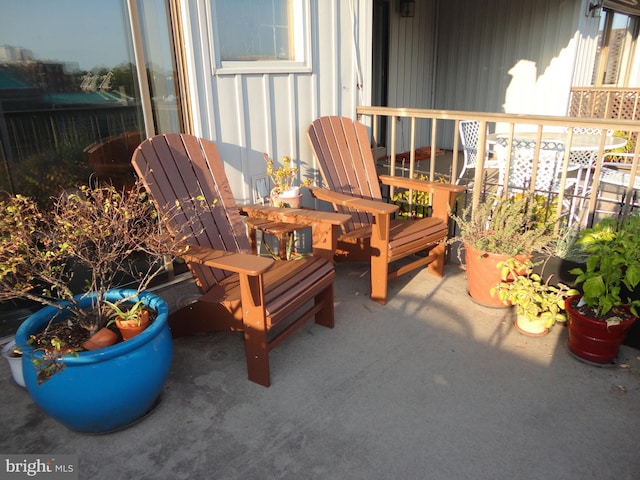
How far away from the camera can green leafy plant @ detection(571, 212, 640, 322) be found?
2219mm

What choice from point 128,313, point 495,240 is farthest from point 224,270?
point 495,240

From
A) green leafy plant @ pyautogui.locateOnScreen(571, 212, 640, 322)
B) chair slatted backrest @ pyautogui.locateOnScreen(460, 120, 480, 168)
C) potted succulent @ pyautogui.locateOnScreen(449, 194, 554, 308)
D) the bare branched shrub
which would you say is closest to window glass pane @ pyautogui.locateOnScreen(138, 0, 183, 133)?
the bare branched shrub

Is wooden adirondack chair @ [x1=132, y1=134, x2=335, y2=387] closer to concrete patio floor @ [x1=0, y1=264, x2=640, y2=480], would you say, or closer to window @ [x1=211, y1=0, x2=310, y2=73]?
concrete patio floor @ [x1=0, y1=264, x2=640, y2=480]

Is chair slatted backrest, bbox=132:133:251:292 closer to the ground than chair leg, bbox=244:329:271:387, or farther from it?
farther from it

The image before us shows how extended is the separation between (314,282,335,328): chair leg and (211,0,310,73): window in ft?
4.80

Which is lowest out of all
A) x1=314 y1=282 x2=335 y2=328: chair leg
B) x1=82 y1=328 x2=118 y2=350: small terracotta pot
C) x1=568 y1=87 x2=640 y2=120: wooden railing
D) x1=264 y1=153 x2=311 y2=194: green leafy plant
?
x1=314 y1=282 x2=335 y2=328: chair leg

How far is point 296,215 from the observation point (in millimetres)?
2600

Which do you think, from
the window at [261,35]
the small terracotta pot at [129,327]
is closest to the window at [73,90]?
the window at [261,35]

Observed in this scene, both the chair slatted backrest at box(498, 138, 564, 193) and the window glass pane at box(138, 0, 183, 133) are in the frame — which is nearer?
the window glass pane at box(138, 0, 183, 133)

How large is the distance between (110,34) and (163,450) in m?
2.01

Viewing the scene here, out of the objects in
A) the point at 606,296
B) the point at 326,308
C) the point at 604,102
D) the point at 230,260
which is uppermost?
the point at 604,102

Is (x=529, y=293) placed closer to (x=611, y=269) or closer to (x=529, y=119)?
(x=611, y=269)

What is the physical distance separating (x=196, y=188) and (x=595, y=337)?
217cm

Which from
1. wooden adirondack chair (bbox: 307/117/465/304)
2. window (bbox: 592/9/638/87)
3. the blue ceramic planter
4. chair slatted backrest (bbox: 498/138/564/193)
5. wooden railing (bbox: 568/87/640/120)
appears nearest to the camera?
the blue ceramic planter
